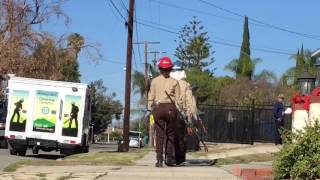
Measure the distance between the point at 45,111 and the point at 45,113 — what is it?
70 millimetres

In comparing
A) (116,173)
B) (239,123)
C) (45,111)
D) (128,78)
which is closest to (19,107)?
(45,111)

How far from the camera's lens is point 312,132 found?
818 centimetres

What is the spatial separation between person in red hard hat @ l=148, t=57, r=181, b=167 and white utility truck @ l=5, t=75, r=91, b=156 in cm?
1118

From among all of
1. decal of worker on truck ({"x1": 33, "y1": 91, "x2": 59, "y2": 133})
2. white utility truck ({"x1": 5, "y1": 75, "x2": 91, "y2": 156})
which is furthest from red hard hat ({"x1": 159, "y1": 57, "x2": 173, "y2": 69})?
decal of worker on truck ({"x1": 33, "y1": 91, "x2": 59, "y2": 133})

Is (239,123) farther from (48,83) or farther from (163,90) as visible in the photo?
(163,90)

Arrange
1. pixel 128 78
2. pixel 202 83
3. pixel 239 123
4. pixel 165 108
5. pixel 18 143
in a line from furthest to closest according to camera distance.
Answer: pixel 202 83, pixel 128 78, pixel 239 123, pixel 18 143, pixel 165 108

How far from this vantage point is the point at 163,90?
11.2 m

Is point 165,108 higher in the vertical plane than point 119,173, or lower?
higher

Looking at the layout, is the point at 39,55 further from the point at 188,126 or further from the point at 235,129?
the point at 188,126

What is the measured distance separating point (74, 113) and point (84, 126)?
0.97 m

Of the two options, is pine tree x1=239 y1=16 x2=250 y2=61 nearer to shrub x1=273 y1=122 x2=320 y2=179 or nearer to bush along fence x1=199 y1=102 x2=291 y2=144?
bush along fence x1=199 y1=102 x2=291 y2=144

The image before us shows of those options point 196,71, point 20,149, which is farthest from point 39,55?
point 196,71

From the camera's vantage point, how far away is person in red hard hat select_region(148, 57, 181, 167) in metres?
11.1

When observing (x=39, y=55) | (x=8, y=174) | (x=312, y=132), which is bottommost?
(x=8, y=174)
